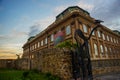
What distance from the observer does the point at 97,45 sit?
2191 centimetres

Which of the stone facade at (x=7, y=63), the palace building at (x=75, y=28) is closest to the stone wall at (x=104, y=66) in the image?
the palace building at (x=75, y=28)

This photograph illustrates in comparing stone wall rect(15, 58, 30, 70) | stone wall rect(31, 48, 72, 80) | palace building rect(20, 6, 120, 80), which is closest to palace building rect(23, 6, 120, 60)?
palace building rect(20, 6, 120, 80)

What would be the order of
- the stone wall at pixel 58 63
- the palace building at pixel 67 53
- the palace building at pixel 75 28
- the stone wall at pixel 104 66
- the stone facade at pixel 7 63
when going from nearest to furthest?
the stone wall at pixel 58 63
the palace building at pixel 67 53
the stone wall at pixel 104 66
the palace building at pixel 75 28
the stone facade at pixel 7 63

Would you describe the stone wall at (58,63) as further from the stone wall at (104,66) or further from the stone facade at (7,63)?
the stone facade at (7,63)

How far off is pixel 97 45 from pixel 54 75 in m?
13.7

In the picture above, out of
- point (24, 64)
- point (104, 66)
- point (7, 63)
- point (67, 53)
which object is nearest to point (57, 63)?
point (67, 53)

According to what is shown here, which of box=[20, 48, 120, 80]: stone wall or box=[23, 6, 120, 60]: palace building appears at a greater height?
box=[23, 6, 120, 60]: palace building

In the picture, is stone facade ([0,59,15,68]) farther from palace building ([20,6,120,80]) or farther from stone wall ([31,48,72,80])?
stone wall ([31,48,72,80])

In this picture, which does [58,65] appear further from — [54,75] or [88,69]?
[88,69]

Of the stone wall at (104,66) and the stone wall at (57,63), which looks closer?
the stone wall at (57,63)

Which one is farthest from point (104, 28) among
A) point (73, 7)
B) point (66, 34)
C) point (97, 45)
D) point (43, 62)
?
point (43, 62)

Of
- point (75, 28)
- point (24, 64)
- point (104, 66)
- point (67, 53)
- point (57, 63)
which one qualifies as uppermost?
point (75, 28)

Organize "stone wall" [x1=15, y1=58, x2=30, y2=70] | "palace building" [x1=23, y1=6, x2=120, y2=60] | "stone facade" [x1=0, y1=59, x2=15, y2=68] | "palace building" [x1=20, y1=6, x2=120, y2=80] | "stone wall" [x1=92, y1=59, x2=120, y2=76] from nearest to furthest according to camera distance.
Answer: "palace building" [x1=20, y1=6, x2=120, y2=80], "stone wall" [x1=92, y1=59, x2=120, y2=76], "palace building" [x1=23, y1=6, x2=120, y2=60], "stone wall" [x1=15, y1=58, x2=30, y2=70], "stone facade" [x1=0, y1=59, x2=15, y2=68]

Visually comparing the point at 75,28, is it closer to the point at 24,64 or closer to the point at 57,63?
the point at 57,63
